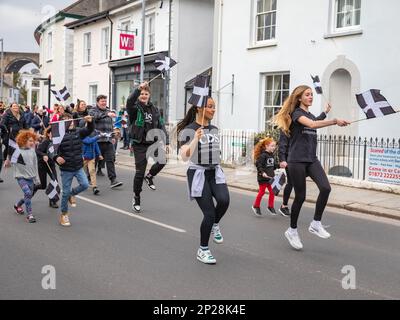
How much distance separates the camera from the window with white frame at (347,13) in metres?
14.1

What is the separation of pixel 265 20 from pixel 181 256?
40.5 ft

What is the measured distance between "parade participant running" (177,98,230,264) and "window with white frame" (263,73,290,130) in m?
10.6

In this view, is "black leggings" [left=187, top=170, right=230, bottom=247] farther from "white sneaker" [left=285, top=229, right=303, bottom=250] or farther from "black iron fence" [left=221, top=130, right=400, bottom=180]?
"black iron fence" [left=221, top=130, right=400, bottom=180]

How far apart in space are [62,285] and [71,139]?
3276mm

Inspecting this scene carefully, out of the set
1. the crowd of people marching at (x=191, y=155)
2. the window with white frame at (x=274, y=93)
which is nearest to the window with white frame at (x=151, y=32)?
the window with white frame at (x=274, y=93)

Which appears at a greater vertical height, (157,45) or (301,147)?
Result: (157,45)

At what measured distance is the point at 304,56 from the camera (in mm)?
15391

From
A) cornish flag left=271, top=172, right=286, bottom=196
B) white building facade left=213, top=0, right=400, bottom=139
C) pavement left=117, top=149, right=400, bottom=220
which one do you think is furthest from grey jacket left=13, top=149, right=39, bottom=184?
white building facade left=213, top=0, right=400, bottom=139

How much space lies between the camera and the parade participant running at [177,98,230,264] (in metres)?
5.72

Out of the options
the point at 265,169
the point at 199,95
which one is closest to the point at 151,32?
the point at 265,169

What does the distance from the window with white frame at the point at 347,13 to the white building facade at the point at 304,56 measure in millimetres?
26

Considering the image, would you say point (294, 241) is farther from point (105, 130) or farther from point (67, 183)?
point (105, 130)

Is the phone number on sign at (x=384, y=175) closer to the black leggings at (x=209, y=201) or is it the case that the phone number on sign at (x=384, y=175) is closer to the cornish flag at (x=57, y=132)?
the black leggings at (x=209, y=201)
